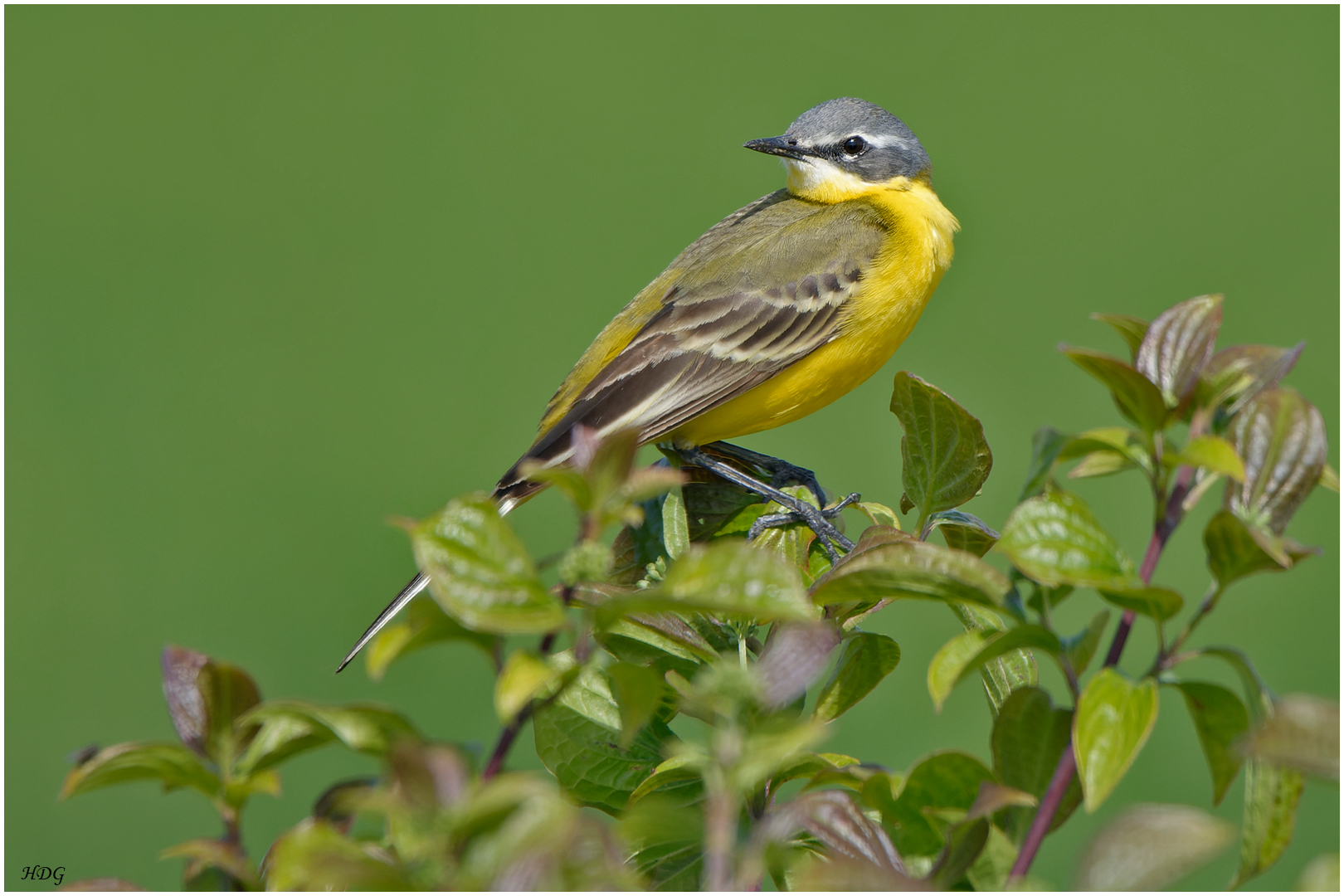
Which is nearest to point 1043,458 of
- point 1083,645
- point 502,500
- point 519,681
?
point 1083,645

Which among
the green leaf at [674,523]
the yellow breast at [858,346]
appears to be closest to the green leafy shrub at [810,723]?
the green leaf at [674,523]

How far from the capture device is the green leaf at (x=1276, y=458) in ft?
4.19

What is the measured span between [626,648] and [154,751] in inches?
26.0

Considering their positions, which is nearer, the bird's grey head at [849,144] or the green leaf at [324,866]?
the green leaf at [324,866]

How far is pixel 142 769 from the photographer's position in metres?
1.20

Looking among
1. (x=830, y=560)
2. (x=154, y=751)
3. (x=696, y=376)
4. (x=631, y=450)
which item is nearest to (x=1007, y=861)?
(x=631, y=450)

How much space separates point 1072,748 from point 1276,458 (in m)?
0.37

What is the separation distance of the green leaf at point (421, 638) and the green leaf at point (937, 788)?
521 millimetres

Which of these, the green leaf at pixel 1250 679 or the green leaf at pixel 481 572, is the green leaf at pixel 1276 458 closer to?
the green leaf at pixel 1250 679

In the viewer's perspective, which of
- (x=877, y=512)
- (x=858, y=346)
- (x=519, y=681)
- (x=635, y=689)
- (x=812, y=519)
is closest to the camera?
(x=519, y=681)

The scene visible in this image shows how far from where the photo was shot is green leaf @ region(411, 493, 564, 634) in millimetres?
1050

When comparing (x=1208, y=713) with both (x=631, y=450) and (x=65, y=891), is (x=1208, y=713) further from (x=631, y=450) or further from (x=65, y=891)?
(x=65, y=891)

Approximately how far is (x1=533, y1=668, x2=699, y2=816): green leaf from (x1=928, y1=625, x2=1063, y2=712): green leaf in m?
0.57

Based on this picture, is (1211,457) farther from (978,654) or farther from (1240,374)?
(978,654)
